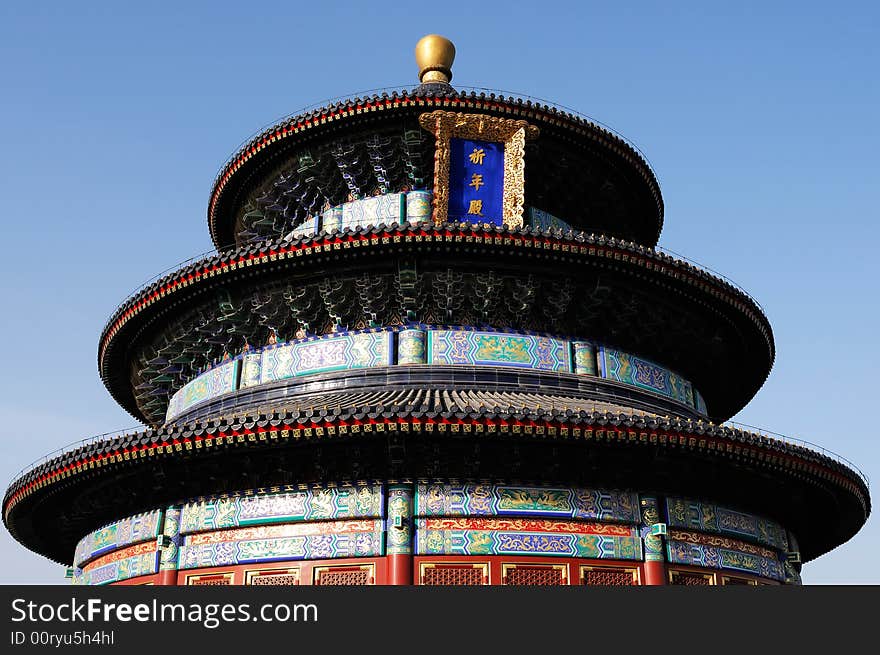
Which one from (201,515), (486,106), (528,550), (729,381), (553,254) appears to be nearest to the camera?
(528,550)

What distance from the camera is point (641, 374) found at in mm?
17188

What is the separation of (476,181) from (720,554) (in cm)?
913

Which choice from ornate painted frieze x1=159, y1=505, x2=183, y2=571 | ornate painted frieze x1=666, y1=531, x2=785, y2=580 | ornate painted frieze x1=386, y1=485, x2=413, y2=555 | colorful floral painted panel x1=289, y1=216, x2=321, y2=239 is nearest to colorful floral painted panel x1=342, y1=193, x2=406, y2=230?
colorful floral painted panel x1=289, y1=216, x2=321, y2=239

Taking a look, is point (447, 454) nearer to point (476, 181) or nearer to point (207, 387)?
point (207, 387)

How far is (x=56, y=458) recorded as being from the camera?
14844mm

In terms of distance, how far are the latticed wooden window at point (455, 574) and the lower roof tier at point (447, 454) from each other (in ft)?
4.47

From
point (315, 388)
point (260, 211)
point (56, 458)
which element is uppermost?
point (260, 211)

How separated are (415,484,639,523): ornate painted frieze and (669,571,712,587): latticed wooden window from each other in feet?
3.48

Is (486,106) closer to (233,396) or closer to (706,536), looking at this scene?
(233,396)

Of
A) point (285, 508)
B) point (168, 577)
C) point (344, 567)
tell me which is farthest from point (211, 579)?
point (344, 567)

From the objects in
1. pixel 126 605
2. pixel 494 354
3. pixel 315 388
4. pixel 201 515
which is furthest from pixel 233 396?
pixel 126 605

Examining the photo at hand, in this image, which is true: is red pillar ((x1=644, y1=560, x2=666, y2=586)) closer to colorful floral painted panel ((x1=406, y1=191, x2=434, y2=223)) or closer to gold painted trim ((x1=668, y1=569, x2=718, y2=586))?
gold painted trim ((x1=668, y1=569, x2=718, y2=586))

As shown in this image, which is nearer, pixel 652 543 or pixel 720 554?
pixel 652 543

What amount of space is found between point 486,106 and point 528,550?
33.2 ft
